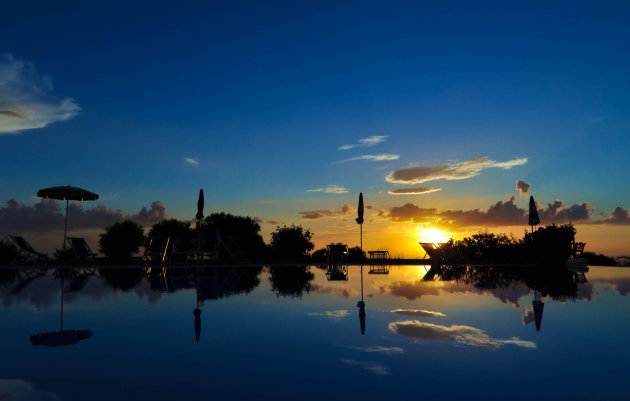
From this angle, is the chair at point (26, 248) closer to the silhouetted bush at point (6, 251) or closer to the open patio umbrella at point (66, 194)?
the open patio umbrella at point (66, 194)

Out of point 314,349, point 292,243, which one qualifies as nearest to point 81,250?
point 292,243

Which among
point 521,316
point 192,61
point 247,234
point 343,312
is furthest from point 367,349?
point 247,234

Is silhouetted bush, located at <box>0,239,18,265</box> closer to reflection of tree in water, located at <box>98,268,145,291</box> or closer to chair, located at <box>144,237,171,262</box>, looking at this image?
chair, located at <box>144,237,171,262</box>

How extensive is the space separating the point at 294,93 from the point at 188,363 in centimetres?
1307

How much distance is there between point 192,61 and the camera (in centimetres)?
1280

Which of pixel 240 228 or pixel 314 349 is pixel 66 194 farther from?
pixel 314 349

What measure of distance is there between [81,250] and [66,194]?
2.90 m

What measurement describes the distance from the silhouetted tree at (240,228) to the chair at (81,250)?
871 centimetres

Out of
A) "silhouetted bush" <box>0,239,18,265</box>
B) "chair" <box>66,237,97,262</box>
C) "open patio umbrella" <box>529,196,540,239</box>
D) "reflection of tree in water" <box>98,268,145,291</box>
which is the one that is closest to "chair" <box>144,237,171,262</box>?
"chair" <box>66,237,97,262</box>

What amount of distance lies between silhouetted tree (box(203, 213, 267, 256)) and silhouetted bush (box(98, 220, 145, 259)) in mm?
3937

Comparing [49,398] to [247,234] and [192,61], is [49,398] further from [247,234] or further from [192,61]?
[247,234]

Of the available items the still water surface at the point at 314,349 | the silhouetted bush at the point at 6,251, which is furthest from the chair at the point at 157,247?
the still water surface at the point at 314,349

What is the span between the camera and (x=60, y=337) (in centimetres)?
350

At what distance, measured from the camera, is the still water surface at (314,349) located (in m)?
2.25
